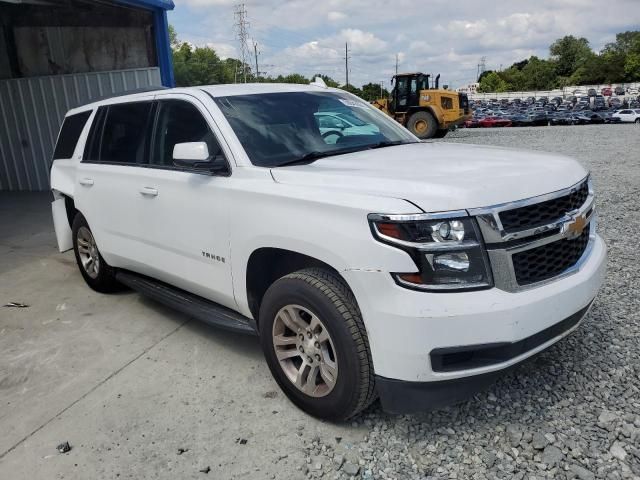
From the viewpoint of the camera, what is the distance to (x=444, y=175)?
8.56 ft

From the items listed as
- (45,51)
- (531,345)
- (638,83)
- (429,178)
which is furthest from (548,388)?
(638,83)

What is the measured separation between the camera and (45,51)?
11.2 m

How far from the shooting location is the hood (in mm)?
2389

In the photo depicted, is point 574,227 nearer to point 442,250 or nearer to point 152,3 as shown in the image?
point 442,250

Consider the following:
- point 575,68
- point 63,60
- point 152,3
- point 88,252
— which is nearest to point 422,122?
point 152,3

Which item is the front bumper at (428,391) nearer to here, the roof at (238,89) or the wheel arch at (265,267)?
the wheel arch at (265,267)

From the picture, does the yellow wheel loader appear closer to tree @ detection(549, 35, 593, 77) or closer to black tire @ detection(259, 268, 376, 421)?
black tire @ detection(259, 268, 376, 421)

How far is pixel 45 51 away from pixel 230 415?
11.1m

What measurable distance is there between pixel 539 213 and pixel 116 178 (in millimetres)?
3286

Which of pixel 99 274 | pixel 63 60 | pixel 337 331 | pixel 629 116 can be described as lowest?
pixel 629 116

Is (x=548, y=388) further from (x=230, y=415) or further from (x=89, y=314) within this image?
Answer: (x=89, y=314)

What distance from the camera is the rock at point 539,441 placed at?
258 cm

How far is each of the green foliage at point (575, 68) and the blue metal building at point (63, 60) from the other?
115055 millimetres

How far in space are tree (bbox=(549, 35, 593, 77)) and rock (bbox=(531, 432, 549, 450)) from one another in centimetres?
14240
